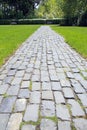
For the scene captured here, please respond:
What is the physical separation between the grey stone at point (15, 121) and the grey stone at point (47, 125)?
32 centimetres

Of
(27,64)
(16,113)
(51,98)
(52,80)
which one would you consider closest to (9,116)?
(16,113)

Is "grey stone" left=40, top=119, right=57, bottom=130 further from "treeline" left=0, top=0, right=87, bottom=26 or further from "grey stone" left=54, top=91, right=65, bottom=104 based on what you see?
"treeline" left=0, top=0, right=87, bottom=26

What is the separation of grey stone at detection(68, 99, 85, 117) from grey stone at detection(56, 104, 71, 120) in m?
0.11

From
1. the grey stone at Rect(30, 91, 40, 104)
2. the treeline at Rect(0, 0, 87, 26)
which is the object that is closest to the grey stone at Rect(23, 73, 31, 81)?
the grey stone at Rect(30, 91, 40, 104)

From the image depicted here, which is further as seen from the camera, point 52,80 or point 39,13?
point 39,13

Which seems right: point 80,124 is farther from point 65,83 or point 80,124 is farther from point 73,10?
point 73,10

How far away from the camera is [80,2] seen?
4519 cm

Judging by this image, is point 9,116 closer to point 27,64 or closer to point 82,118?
point 82,118

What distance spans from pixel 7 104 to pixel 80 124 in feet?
4.31

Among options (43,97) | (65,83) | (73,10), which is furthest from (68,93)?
(73,10)

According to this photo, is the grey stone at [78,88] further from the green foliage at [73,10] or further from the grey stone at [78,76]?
the green foliage at [73,10]

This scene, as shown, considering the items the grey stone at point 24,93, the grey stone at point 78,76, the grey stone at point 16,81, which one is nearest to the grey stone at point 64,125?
the grey stone at point 24,93

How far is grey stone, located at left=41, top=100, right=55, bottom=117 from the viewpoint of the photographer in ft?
12.6

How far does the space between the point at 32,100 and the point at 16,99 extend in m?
0.29
